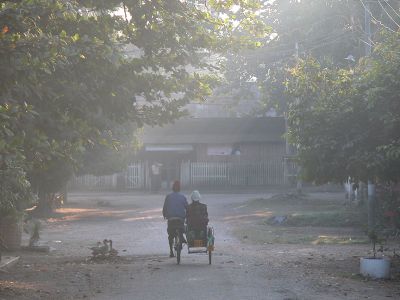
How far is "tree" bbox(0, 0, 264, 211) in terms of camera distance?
28.8ft

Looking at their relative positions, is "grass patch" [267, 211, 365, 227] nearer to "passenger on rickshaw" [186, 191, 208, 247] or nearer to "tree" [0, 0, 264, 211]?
"passenger on rickshaw" [186, 191, 208, 247]

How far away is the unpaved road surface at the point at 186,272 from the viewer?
11.2 meters

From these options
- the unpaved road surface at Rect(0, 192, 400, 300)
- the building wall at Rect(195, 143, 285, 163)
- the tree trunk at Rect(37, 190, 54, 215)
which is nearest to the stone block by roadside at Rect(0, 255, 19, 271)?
the unpaved road surface at Rect(0, 192, 400, 300)

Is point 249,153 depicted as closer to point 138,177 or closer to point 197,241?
point 138,177

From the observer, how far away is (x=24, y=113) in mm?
8812

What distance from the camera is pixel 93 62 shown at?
36.9ft

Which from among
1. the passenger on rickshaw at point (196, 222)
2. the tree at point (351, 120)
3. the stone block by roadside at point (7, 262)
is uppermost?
the tree at point (351, 120)

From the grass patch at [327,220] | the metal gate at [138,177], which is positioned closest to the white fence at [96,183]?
the metal gate at [138,177]

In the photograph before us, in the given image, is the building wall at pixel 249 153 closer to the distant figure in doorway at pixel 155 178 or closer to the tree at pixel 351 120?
the distant figure in doorway at pixel 155 178

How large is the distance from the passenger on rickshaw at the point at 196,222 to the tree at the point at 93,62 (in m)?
2.21

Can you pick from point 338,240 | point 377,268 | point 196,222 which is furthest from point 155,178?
point 377,268

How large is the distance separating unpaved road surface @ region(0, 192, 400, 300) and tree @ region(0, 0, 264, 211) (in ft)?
7.24

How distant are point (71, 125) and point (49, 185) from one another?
15917 mm

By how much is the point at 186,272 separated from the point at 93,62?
4828mm
